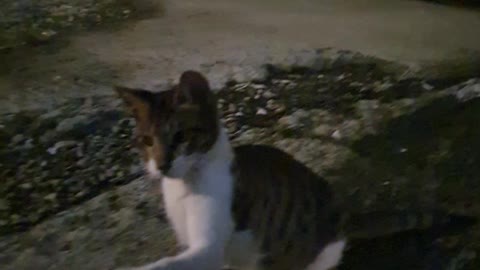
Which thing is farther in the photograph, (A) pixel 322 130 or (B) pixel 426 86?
(B) pixel 426 86

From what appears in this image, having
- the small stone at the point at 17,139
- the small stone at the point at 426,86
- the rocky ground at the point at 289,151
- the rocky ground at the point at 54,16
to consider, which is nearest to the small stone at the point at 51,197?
the rocky ground at the point at 289,151

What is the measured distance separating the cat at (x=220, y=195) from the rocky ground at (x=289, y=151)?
0.21ft

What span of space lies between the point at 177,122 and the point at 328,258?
26 centimetres

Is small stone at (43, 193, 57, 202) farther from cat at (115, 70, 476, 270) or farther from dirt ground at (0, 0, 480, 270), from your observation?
cat at (115, 70, 476, 270)

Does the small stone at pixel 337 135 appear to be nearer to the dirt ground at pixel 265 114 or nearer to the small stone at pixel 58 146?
the dirt ground at pixel 265 114

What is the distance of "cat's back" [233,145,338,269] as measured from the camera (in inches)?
38.7

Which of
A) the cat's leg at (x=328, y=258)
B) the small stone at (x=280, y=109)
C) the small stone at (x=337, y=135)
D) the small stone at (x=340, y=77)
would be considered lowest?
the cat's leg at (x=328, y=258)

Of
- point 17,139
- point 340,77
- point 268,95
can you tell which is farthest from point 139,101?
point 340,77

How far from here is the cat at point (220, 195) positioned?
0.93 m

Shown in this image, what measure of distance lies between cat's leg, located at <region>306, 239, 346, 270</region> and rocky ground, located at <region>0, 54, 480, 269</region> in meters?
0.02

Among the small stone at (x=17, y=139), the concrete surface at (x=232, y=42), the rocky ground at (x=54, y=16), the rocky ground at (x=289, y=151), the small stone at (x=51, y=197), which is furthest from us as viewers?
the rocky ground at (x=54, y=16)

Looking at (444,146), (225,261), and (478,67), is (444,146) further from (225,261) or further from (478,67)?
(225,261)

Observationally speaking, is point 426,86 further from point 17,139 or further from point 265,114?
point 17,139

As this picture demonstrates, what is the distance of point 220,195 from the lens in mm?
963
